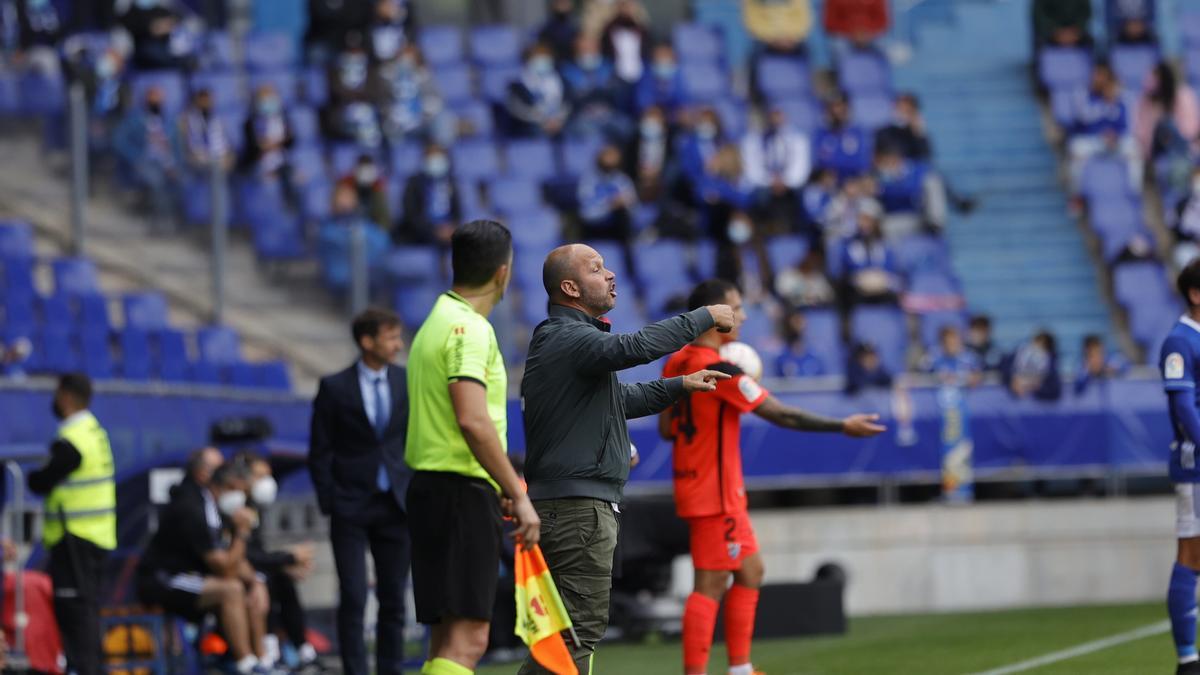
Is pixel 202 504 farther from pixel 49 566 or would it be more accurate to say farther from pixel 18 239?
pixel 18 239

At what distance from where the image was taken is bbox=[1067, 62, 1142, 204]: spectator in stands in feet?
78.3

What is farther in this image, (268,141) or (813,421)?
(268,141)

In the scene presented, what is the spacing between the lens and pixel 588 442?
8.22 meters

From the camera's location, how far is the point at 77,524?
12.0 meters

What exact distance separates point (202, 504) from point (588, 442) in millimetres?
5521

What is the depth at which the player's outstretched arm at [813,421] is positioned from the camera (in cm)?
1014

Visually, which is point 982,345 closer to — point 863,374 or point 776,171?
point 863,374

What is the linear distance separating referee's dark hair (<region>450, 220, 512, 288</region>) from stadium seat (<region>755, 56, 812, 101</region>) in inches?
678

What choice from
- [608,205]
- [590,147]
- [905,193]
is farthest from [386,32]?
[905,193]

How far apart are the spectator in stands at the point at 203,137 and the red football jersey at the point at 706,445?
9188 mm

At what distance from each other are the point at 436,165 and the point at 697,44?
524 cm

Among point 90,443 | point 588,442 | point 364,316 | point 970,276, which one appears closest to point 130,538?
point 90,443

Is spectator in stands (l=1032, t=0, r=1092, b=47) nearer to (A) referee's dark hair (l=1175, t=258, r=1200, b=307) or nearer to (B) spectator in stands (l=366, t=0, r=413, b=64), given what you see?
(B) spectator in stands (l=366, t=0, r=413, b=64)

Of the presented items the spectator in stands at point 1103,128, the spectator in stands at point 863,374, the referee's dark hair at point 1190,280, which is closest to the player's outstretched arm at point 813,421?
the referee's dark hair at point 1190,280
